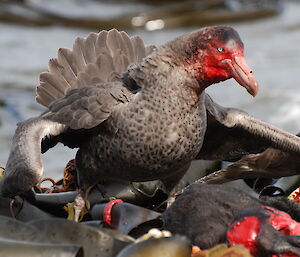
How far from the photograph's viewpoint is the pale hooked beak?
13.1 ft

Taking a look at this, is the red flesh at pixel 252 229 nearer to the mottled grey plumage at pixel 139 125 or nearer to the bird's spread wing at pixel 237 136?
the mottled grey plumage at pixel 139 125

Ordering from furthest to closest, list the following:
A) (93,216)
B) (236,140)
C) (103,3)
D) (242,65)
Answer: (103,3), (236,140), (93,216), (242,65)

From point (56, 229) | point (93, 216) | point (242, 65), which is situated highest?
point (242, 65)

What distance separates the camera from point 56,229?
3.53 m

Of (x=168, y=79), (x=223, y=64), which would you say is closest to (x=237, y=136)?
(x=168, y=79)

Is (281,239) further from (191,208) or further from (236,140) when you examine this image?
(236,140)

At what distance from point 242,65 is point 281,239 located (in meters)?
1.07

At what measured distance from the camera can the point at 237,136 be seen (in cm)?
497

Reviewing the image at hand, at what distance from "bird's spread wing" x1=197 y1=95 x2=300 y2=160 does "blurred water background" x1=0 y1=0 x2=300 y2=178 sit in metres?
2.27

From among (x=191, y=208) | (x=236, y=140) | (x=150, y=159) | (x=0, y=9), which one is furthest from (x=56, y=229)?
(x=0, y=9)

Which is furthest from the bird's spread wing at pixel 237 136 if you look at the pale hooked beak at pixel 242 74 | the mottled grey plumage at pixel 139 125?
the pale hooked beak at pixel 242 74

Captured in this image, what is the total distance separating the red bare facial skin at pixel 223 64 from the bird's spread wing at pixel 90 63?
36.8 inches

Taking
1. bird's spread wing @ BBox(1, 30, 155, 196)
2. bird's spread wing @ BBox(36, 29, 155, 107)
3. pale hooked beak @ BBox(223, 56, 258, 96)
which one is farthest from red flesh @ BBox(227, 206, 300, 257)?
bird's spread wing @ BBox(36, 29, 155, 107)

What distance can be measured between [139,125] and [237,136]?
3.02ft
